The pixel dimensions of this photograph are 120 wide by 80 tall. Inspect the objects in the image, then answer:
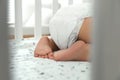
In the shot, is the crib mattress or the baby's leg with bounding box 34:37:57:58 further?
the baby's leg with bounding box 34:37:57:58

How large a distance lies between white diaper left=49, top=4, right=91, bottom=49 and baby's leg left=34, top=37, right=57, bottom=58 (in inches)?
1.5

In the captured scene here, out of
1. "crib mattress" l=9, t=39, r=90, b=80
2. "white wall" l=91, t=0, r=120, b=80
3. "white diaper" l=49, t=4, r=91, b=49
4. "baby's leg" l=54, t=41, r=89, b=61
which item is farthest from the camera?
"white diaper" l=49, t=4, r=91, b=49

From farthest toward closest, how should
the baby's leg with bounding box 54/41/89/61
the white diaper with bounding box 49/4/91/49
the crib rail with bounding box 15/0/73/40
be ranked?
the crib rail with bounding box 15/0/73/40 → the white diaper with bounding box 49/4/91/49 → the baby's leg with bounding box 54/41/89/61

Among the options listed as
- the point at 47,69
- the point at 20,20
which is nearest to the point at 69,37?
the point at 47,69

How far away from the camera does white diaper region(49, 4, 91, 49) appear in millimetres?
1169

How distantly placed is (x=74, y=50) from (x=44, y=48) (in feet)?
0.66

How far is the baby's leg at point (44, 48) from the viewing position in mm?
1187

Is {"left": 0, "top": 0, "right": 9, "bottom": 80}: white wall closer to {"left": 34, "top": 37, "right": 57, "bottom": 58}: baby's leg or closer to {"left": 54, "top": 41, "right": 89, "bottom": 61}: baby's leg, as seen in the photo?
{"left": 54, "top": 41, "right": 89, "bottom": 61}: baby's leg

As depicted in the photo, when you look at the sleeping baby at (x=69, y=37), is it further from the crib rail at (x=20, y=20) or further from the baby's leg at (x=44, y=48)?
the crib rail at (x=20, y=20)

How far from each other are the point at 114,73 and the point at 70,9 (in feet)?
3.37

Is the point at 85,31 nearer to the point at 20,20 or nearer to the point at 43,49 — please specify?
the point at 43,49

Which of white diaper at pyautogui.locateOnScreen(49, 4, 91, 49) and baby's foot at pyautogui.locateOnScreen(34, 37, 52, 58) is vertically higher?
white diaper at pyautogui.locateOnScreen(49, 4, 91, 49)

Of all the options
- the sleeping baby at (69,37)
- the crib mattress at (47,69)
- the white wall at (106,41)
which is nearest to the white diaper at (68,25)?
the sleeping baby at (69,37)

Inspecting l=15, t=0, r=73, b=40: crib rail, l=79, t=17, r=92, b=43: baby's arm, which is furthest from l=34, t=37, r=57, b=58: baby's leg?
l=15, t=0, r=73, b=40: crib rail
